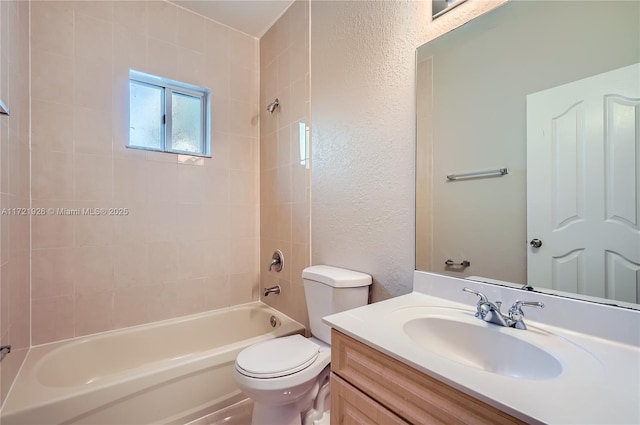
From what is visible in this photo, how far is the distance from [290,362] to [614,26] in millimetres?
1648

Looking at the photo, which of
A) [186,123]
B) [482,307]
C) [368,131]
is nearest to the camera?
[482,307]

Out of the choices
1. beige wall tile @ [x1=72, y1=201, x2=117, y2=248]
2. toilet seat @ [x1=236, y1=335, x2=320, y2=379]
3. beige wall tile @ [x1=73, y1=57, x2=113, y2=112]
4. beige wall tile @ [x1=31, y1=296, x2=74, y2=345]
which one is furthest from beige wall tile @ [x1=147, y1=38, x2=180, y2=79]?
toilet seat @ [x1=236, y1=335, x2=320, y2=379]

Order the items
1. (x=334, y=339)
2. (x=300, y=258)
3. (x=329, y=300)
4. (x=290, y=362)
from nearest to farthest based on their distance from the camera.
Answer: (x=334, y=339) → (x=290, y=362) → (x=329, y=300) → (x=300, y=258)

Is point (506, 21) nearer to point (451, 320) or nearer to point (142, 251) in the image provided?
point (451, 320)

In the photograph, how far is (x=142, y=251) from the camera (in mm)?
1906

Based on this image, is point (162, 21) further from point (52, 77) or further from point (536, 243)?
point (536, 243)

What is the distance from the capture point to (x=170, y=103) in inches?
82.9

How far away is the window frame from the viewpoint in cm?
195

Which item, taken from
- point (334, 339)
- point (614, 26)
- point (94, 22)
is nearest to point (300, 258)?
point (334, 339)

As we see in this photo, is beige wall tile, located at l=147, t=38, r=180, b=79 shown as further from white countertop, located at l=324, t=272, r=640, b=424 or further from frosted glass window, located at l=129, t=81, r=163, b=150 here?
white countertop, located at l=324, t=272, r=640, b=424

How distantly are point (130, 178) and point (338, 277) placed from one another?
5.19 ft

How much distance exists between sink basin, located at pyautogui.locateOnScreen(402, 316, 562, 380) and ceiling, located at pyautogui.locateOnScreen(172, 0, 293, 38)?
2.25m

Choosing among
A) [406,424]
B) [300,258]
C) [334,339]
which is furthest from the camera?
[300,258]

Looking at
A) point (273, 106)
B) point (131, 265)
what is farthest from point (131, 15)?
point (131, 265)
